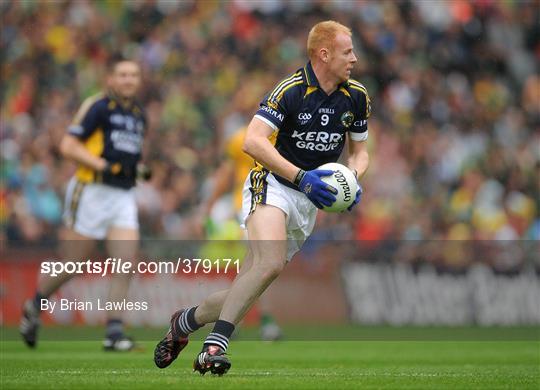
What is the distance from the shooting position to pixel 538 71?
2361 cm

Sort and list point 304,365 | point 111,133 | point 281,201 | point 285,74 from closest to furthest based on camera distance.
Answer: point 281,201 → point 304,365 → point 111,133 → point 285,74

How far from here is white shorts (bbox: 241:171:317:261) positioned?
26.6 ft

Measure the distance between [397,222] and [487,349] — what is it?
24.2ft

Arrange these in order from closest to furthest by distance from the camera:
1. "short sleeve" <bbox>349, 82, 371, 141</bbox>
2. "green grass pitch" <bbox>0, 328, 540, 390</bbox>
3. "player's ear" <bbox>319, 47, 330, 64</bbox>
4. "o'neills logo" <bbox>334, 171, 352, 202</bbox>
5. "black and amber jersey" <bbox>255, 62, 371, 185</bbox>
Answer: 1. "green grass pitch" <bbox>0, 328, 540, 390</bbox>
2. "o'neills logo" <bbox>334, 171, 352, 202</bbox>
3. "black and amber jersey" <bbox>255, 62, 371, 185</bbox>
4. "player's ear" <bbox>319, 47, 330, 64</bbox>
5. "short sleeve" <bbox>349, 82, 371, 141</bbox>

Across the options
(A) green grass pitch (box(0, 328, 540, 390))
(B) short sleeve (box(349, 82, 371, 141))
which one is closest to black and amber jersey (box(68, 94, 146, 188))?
(A) green grass pitch (box(0, 328, 540, 390))

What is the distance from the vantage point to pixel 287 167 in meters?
7.83

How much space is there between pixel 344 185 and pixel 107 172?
4.76 m

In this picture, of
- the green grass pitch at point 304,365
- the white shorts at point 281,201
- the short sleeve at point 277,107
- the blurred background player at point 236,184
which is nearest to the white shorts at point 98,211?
the green grass pitch at point 304,365

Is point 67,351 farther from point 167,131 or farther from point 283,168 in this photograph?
point 167,131

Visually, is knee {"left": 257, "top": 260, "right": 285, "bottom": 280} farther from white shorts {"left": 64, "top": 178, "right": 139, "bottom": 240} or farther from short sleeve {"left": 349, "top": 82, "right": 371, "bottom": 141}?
white shorts {"left": 64, "top": 178, "right": 139, "bottom": 240}

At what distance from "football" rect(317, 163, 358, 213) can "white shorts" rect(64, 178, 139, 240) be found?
15.1 feet

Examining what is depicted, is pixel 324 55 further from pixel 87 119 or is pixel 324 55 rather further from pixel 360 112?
pixel 87 119

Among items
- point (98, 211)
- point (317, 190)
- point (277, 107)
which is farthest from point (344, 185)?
point (98, 211)

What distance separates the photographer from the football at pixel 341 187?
25.7ft
